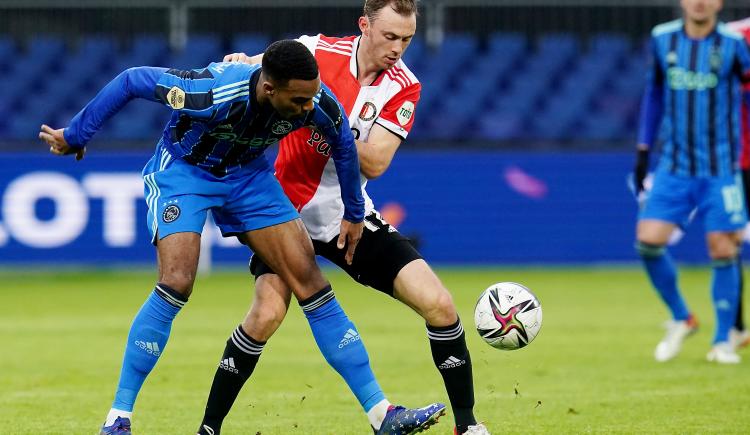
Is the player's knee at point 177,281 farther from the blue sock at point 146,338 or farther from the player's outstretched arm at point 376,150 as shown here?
the player's outstretched arm at point 376,150

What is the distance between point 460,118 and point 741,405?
35.8 feet

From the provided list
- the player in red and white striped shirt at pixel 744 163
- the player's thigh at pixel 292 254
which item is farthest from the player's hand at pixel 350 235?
the player in red and white striped shirt at pixel 744 163

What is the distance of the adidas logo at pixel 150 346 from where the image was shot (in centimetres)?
572

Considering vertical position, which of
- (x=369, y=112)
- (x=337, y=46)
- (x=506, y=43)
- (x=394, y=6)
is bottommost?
(x=506, y=43)

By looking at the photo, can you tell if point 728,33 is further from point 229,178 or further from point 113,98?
point 113,98

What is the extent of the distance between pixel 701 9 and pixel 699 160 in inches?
42.8

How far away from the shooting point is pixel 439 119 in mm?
17672

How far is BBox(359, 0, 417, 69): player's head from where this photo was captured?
19.8ft

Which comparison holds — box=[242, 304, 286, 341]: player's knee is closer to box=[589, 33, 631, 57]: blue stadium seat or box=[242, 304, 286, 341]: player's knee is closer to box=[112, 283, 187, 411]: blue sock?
box=[112, 283, 187, 411]: blue sock

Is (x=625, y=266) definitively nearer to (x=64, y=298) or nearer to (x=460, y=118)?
(x=460, y=118)

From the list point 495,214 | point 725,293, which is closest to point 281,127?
point 725,293

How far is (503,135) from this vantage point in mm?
17500

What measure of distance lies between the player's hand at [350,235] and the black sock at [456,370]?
20.9 inches

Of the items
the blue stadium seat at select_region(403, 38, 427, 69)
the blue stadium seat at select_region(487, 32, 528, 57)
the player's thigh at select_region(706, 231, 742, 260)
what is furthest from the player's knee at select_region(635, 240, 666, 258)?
the blue stadium seat at select_region(487, 32, 528, 57)
